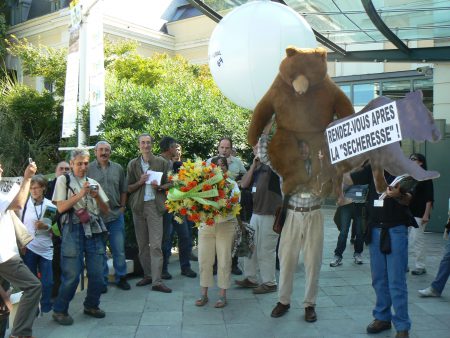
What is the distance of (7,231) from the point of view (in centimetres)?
440

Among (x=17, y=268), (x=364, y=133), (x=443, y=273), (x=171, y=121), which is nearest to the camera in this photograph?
(x=364, y=133)

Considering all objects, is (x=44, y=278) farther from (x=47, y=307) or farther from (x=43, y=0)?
(x=43, y=0)

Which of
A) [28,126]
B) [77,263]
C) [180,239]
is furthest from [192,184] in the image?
[28,126]

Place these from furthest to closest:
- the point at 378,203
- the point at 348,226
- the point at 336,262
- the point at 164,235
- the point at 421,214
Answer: the point at 348,226 < the point at 336,262 < the point at 421,214 < the point at 164,235 < the point at 378,203

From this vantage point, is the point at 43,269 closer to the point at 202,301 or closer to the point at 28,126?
the point at 202,301

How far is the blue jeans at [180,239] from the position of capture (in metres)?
7.10

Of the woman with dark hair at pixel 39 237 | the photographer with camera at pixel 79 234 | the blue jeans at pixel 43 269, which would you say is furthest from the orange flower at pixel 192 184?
the blue jeans at pixel 43 269

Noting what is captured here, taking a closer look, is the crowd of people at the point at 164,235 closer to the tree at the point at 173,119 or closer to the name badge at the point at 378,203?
the name badge at the point at 378,203

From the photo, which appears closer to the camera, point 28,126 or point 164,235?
point 164,235

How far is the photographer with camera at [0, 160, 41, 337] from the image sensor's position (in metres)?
4.35

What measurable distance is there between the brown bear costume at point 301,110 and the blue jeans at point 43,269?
2756mm

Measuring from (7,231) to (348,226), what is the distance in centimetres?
531

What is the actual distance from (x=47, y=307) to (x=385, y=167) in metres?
3.97

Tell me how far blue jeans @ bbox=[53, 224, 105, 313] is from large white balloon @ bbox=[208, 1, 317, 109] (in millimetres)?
2192
